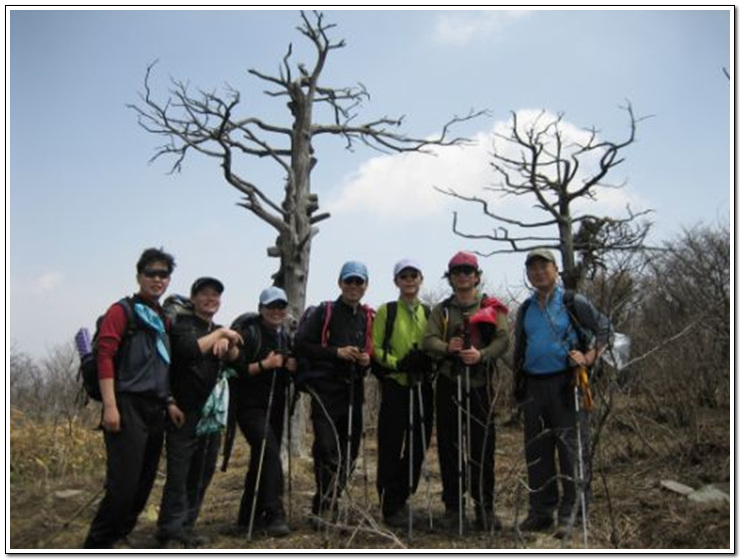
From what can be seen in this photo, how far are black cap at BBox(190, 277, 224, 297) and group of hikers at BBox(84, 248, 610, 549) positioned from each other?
0.01m

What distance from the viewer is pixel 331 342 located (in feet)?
18.1

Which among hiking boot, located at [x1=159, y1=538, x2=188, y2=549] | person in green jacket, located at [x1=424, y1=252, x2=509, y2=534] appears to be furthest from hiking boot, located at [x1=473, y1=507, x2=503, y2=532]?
hiking boot, located at [x1=159, y1=538, x2=188, y2=549]

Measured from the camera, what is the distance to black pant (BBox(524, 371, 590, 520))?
16.8ft

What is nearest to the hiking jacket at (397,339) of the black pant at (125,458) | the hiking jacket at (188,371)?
the hiking jacket at (188,371)

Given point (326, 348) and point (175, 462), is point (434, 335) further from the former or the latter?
point (175, 462)

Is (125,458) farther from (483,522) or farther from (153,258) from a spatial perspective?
(483,522)

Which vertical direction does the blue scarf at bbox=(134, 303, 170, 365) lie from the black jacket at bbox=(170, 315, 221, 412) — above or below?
above

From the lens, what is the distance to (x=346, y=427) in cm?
555

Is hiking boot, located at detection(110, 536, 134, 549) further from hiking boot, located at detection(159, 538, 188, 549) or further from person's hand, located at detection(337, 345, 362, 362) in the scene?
person's hand, located at detection(337, 345, 362, 362)

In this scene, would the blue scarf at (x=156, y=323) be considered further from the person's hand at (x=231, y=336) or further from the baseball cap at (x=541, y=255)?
the baseball cap at (x=541, y=255)

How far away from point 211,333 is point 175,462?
3.01ft

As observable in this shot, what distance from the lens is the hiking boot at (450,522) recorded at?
5248 mm

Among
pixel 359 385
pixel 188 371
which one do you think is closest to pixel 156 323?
pixel 188 371

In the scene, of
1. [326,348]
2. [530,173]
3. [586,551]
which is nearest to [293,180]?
[326,348]
